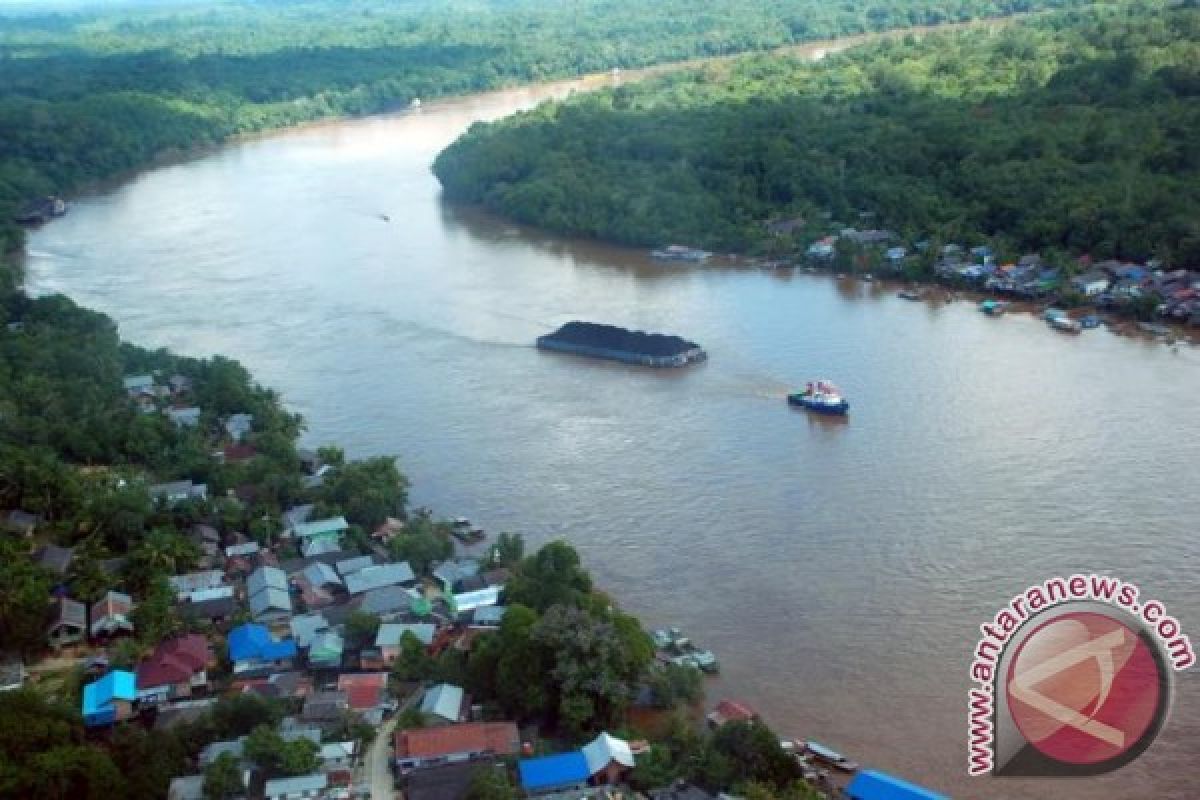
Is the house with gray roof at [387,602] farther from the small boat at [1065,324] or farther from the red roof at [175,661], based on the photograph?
the small boat at [1065,324]

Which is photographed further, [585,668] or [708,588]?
[708,588]

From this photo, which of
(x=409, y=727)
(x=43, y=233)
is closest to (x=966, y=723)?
(x=409, y=727)

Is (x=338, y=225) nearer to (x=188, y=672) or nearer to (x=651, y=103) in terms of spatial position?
(x=651, y=103)

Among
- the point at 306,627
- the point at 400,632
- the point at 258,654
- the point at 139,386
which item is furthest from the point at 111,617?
the point at 139,386

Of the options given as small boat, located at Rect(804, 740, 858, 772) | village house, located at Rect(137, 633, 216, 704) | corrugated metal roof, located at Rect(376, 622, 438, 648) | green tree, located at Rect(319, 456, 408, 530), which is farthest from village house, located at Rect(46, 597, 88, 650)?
small boat, located at Rect(804, 740, 858, 772)

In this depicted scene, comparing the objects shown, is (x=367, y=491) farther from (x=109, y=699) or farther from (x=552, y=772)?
(x=552, y=772)

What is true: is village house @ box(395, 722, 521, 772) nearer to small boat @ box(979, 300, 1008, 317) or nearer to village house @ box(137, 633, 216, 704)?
village house @ box(137, 633, 216, 704)

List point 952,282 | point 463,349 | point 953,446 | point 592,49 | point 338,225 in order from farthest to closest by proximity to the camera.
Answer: point 592,49, point 338,225, point 952,282, point 463,349, point 953,446
